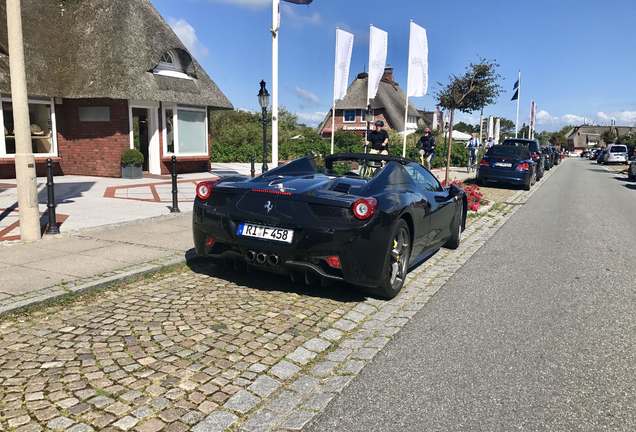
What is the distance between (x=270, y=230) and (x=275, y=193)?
360 millimetres

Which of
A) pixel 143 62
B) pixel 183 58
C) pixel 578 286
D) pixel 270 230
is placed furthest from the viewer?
pixel 183 58

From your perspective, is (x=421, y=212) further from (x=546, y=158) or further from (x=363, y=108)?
(x=363, y=108)

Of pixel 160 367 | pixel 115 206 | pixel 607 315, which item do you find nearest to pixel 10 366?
pixel 160 367

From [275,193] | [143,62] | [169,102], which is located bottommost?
[275,193]

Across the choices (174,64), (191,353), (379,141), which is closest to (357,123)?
(174,64)

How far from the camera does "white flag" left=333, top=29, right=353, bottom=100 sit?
64.4 ft

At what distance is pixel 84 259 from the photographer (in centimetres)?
590

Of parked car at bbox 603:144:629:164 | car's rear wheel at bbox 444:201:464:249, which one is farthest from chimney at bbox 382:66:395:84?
car's rear wheel at bbox 444:201:464:249

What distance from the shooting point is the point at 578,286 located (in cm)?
579

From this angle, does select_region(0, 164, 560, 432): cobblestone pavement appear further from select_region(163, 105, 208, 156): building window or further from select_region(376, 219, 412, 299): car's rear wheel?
select_region(163, 105, 208, 156): building window

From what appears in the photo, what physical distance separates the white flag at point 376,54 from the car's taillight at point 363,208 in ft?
50.3

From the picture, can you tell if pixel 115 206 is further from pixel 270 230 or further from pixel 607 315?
pixel 607 315

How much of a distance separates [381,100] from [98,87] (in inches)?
1746

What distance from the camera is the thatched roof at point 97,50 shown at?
603 inches
